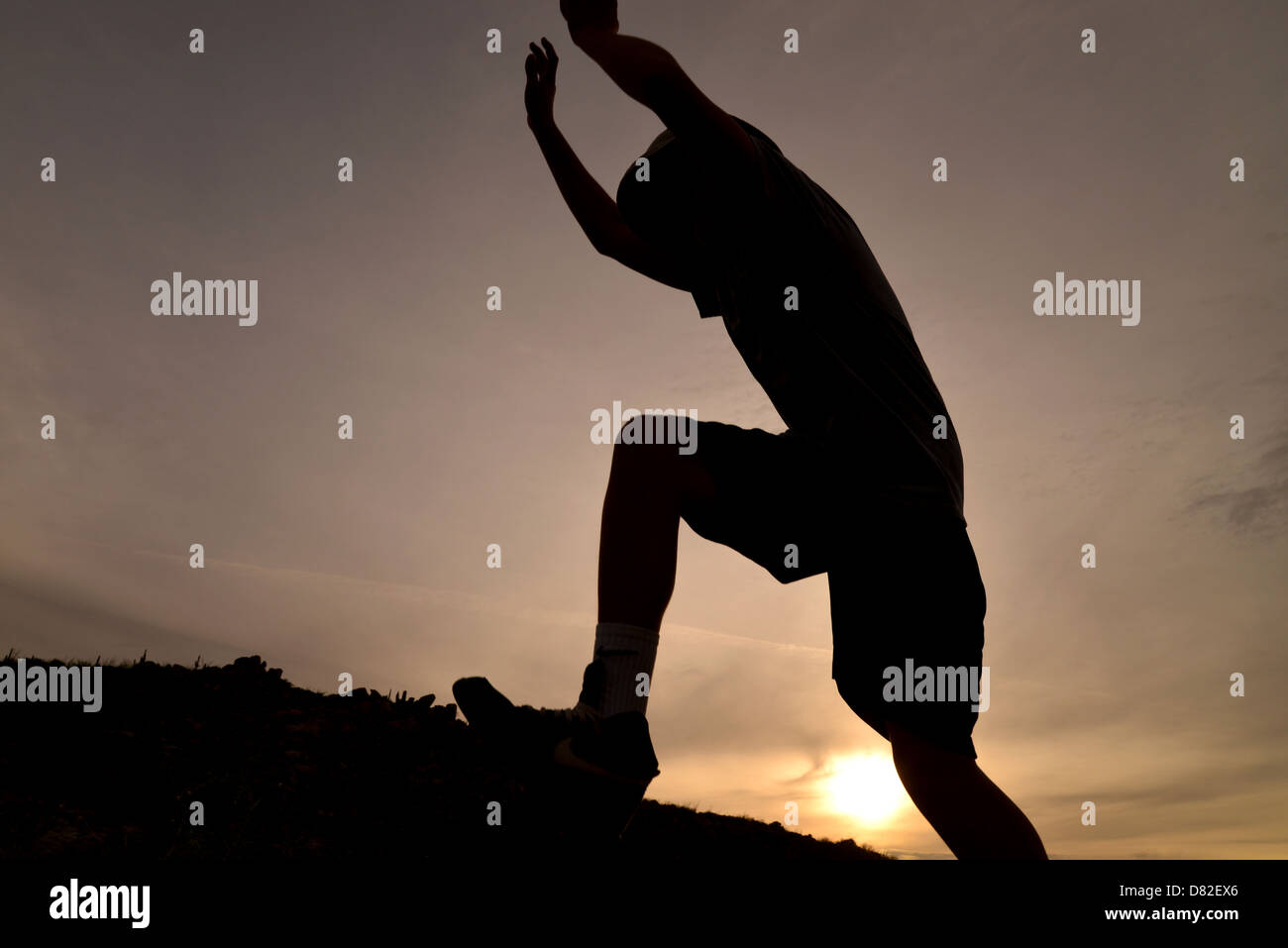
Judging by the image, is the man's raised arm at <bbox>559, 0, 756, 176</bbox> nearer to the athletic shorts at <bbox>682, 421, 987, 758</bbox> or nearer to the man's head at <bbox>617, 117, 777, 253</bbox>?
the man's head at <bbox>617, 117, 777, 253</bbox>

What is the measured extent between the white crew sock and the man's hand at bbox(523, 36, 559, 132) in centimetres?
273

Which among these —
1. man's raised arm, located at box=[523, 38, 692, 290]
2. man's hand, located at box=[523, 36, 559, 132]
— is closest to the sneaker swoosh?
man's raised arm, located at box=[523, 38, 692, 290]

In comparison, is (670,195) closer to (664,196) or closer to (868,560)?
(664,196)

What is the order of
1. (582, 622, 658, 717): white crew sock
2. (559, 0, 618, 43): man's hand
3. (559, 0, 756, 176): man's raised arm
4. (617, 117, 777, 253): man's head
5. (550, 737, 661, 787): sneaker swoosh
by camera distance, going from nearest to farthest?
(550, 737, 661, 787): sneaker swoosh, (582, 622, 658, 717): white crew sock, (559, 0, 756, 176): man's raised arm, (559, 0, 618, 43): man's hand, (617, 117, 777, 253): man's head

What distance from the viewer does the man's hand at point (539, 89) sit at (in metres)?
4.03

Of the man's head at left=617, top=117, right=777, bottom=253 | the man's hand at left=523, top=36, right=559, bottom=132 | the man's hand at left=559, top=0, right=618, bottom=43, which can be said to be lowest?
the man's head at left=617, top=117, right=777, bottom=253

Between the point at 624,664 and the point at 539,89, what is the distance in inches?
117

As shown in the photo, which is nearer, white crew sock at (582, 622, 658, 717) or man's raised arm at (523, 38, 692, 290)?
white crew sock at (582, 622, 658, 717)

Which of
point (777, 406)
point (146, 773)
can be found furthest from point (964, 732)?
point (146, 773)

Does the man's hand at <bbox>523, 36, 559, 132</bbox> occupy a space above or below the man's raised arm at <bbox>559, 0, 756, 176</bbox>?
above

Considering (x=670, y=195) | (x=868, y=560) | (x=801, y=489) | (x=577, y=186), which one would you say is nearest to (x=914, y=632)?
(x=868, y=560)

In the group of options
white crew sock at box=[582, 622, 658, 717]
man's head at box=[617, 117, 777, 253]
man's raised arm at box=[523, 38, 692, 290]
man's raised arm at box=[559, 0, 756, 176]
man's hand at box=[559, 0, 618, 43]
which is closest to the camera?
white crew sock at box=[582, 622, 658, 717]

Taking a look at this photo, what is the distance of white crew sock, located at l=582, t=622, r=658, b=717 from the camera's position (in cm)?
244

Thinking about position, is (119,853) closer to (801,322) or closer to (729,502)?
(729,502)
